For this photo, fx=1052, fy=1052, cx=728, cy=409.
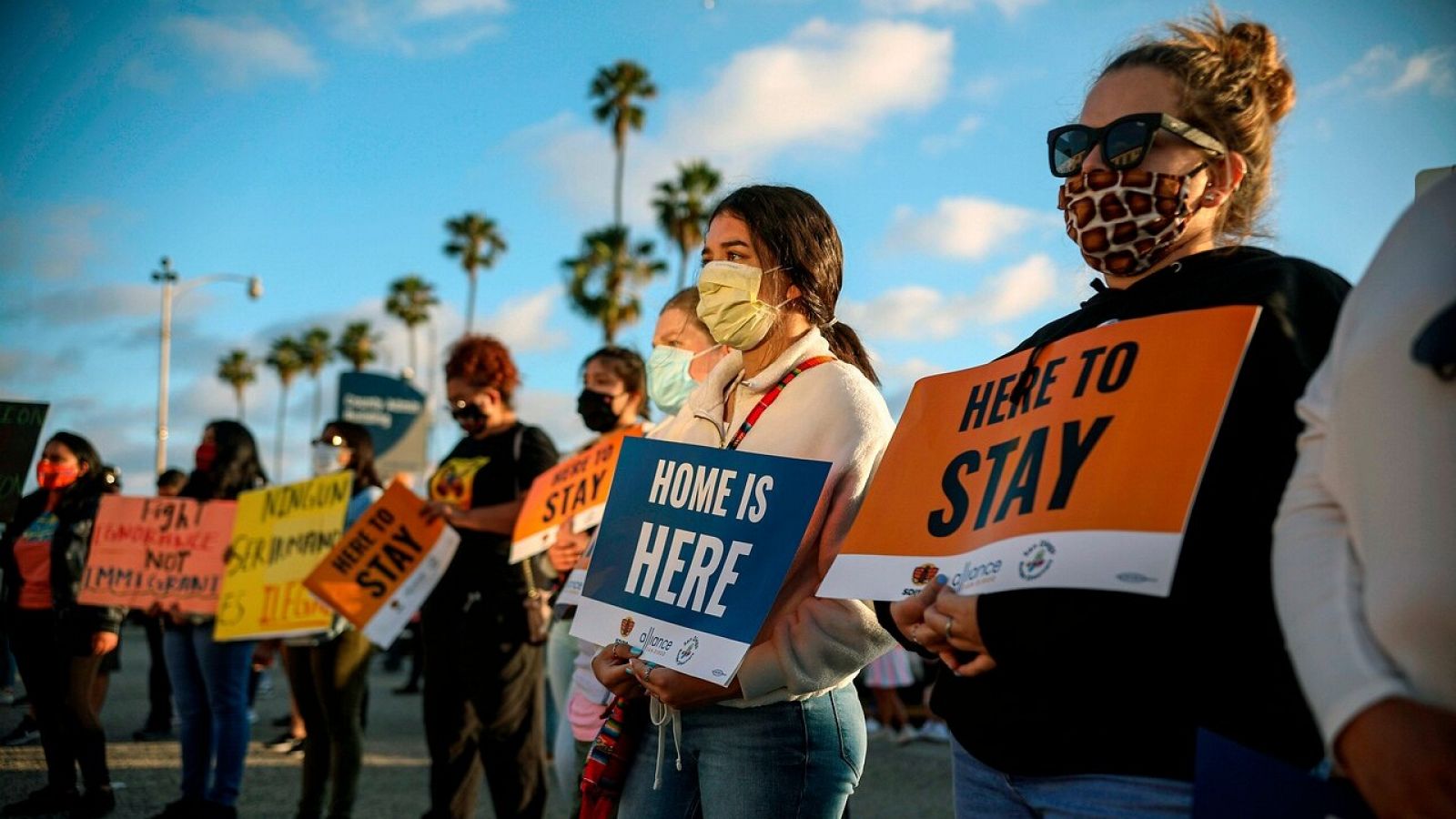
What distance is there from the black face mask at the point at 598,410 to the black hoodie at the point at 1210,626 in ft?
11.8

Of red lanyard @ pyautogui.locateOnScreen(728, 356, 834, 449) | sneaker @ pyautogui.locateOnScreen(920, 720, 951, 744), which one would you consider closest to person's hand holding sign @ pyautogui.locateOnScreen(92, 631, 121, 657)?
red lanyard @ pyautogui.locateOnScreen(728, 356, 834, 449)

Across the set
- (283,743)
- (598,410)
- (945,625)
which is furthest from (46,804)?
(945,625)

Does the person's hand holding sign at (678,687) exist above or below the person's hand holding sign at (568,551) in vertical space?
below

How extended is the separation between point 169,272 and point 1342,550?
104 feet

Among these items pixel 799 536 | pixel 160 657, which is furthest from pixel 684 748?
pixel 160 657

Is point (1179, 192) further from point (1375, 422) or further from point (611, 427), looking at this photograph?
point (611, 427)

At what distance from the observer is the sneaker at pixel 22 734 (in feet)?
20.0

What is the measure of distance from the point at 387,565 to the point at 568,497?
1.36 metres

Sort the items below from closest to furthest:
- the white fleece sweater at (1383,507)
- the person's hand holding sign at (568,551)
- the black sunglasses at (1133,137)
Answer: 1. the white fleece sweater at (1383,507)
2. the black sunglasses at (1133,137)
3. the person's hand holding sign at (568,551)

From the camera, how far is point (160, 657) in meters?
10.5

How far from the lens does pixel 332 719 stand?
226 inches

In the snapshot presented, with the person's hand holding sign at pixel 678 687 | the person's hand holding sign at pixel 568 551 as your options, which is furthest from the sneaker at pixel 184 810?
the person's hand holding sign at pixel 678 687

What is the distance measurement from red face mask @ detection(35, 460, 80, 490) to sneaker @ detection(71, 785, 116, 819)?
1919 millimetres

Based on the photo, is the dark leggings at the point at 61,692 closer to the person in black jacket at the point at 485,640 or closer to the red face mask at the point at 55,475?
the red face mask at the point at 55,475
